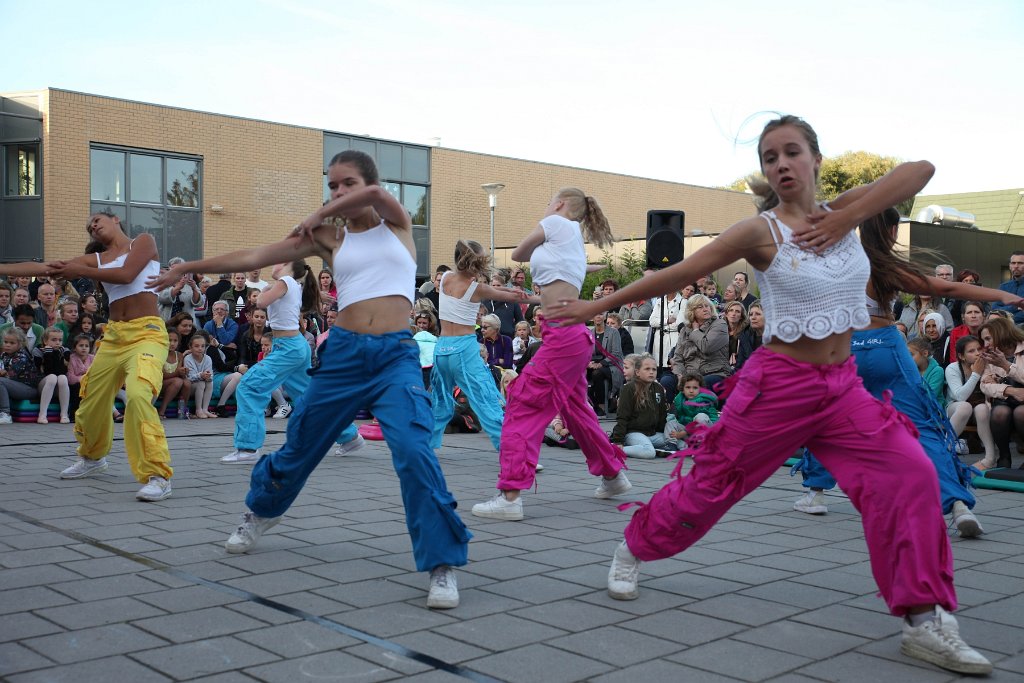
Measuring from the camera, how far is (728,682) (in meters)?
3.31

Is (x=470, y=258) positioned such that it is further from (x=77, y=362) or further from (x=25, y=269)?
(x=77, y=362)

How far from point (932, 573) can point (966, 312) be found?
788 centimetres

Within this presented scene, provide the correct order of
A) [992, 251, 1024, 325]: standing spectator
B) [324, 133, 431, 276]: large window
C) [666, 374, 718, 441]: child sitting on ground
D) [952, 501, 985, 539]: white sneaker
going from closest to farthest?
[952, 501, 985, 539]: white sneaker < [666, 374, 718, 441]: child sitting on ground < [992, 251, 1024, 325]: standing spectator < [324, 133, 431, 276]: large window

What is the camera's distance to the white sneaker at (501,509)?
20.3 ft

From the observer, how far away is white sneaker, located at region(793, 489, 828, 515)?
259 inches

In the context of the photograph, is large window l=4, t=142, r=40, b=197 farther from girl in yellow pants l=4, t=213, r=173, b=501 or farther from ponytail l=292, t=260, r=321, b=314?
girl in yellow pants l=4, t=213, r=173, b=501

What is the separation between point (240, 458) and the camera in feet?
28.5

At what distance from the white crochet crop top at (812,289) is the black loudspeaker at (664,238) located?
9450 mm

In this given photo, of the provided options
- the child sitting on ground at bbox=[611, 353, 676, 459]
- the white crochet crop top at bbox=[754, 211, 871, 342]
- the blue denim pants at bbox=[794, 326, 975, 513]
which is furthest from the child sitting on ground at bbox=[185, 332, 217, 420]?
the white crochet crop top at bbox=[754, 211, 871, 342]

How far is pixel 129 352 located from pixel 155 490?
38.2 inches

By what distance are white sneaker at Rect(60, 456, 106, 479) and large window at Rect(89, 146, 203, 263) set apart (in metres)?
17.1

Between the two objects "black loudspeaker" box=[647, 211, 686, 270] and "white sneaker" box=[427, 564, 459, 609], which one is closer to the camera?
"white sneaker" box=[427, 564, 459, 609]

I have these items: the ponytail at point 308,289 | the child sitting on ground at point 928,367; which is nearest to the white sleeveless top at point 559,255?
the ponytail at point 308,289

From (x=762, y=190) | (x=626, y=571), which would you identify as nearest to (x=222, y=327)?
(x=626, y=571)
